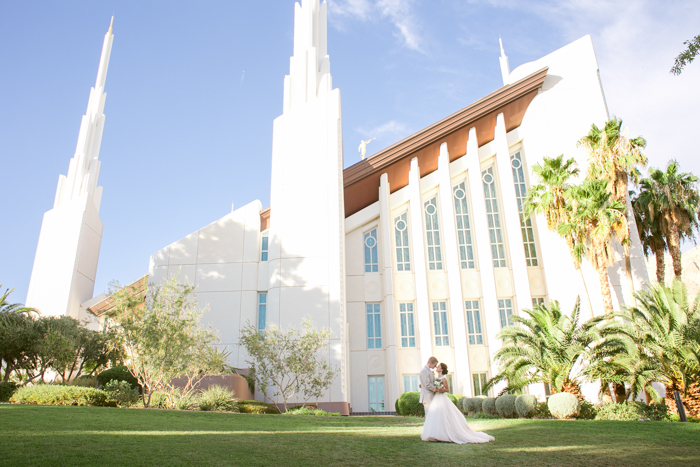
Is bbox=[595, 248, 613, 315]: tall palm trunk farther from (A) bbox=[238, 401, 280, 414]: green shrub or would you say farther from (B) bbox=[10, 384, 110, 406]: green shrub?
(B) bbox=[10, 384, 110, 406]: green shrub

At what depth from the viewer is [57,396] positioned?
45.7 ft

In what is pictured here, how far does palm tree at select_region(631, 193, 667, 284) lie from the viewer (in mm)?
25141

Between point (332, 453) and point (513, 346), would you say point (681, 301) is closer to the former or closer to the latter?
point (513, 346)

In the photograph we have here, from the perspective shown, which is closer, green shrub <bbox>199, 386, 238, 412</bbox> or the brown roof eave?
green shrub <bbox>199, 386, 238, 412</bbox>

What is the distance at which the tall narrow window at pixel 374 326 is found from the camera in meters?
25.4

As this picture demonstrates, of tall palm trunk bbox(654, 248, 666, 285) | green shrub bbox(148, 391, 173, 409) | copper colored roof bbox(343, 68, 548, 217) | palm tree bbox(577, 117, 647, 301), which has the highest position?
copper colored roof bbox(343, 68, 548, 217)

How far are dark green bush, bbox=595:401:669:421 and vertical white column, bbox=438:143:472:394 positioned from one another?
8415mm

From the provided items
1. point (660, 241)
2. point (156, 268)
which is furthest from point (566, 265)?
point (156, 268)

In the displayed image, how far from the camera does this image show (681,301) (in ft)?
52.7

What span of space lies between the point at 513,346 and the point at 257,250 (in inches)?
530

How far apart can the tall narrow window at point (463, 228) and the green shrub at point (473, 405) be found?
810cm

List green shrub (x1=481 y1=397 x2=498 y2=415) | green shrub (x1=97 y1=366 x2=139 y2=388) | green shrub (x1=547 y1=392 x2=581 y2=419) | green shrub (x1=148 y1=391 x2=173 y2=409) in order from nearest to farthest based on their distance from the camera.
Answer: green shrub (x1=547 y1=392 x2=581 y2=419) < green shrub (x1=148 y1=391 x2=173 y2=409) < green shrub (x1=481 y1=397 x2=498 y2=415) < green shrub (x1=97 y1=366 x2=139 y2=388)

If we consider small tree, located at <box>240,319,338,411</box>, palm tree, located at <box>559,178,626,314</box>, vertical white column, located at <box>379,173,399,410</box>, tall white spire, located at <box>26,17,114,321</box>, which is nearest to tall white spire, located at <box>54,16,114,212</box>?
tall white spire, located at <box>26,17,114,321</box>

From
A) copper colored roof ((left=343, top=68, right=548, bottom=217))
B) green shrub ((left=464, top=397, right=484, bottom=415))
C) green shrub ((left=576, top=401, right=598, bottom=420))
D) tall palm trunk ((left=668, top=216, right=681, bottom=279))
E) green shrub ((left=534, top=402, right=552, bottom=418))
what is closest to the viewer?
green shrub ((left=576, top=401, right=598, bottom=420))
